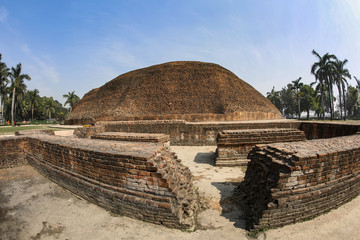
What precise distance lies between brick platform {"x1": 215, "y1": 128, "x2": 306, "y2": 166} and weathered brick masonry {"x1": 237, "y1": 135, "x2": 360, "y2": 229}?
A: 2474 mm

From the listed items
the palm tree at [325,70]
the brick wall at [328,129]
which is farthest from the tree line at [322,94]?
the brick wall at [328,129]

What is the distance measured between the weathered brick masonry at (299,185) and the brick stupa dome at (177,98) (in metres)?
14.1

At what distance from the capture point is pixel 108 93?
25953 millimetres

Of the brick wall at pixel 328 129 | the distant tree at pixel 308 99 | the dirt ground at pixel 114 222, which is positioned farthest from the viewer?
the distant tree at pixel 308 99

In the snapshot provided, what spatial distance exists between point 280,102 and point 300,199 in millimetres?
53946

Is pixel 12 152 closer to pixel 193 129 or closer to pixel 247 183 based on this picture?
pixel 247 183

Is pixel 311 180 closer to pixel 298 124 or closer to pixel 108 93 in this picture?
pixel 298 124

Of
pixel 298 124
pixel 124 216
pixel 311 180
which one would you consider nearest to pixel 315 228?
pixel 311 180

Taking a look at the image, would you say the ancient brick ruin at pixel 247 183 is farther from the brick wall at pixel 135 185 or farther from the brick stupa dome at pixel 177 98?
the brick stupa dome at pixel 177 98

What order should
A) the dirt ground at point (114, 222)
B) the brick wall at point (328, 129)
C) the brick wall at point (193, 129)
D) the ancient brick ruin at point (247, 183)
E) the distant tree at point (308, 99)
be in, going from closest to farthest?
the dirt ground at point (114, 222) < the ancient brick ruin at point (247, 183) < the brick wall at point (328, 129) < the brick wall at point (193, 129) < the distant tree at point (308, 99)

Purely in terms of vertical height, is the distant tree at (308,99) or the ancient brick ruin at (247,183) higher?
the distant tree at (308,99)

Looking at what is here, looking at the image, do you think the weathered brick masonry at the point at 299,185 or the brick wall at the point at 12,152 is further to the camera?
the brick wall at the point at 12,152

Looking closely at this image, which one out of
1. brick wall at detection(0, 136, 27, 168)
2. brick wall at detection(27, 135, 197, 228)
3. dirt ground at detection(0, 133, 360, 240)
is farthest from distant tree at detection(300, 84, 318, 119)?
brick wall at detection(0, 136, 27, 168)

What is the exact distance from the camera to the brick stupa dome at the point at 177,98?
19359 mm
